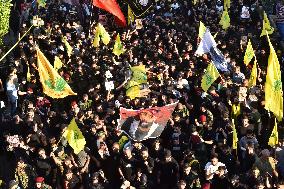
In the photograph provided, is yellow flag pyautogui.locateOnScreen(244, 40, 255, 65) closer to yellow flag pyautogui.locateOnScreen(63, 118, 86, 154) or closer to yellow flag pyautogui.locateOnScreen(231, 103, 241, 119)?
yellow flag pyautogui.locateOnScreen(231, 103, 241, 119)

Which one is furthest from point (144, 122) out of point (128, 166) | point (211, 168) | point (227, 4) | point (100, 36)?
point (227, 4)

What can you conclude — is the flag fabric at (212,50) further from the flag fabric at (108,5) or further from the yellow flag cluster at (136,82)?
the flag fabric at (108,5)

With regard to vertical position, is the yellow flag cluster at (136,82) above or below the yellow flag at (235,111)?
above

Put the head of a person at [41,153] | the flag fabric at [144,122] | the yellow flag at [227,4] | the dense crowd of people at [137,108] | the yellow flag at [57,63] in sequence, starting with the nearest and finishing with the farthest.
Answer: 1. the dense crowd of people at [137,108]
2. the head of a person at [41,153]
3. the flag fabric at [144,122]
4. the yellow flag at [57,63]
5. the yellow flag at [227,4]

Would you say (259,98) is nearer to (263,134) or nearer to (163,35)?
(263,134)

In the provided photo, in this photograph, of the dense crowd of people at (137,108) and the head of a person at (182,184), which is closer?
the head of a person at (182,184)

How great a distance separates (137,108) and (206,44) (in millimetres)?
4247

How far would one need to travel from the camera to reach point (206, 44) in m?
17.1

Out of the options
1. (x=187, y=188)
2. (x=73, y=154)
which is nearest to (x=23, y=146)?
(x=73, y=154)

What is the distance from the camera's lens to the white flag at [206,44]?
1691cm

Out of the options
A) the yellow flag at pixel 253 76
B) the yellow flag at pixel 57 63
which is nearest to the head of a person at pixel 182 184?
the yellow flag at pixel 253 76

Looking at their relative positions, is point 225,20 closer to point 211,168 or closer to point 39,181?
point 211,168

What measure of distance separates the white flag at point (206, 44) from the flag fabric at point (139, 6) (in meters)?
6.29

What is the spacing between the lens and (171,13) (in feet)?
76.2
